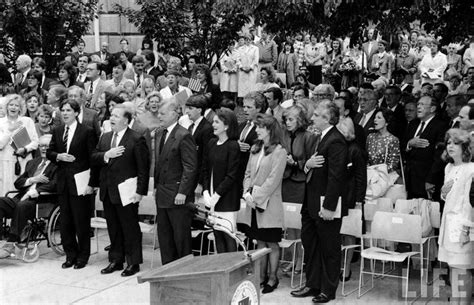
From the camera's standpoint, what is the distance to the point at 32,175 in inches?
432

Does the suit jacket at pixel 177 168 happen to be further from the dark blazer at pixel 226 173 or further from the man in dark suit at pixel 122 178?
the man in dark suit at pixel 122 178

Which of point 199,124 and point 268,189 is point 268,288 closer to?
point 268,189

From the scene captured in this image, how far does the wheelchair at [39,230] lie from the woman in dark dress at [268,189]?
2.97 metres

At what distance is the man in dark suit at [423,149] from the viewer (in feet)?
33.3

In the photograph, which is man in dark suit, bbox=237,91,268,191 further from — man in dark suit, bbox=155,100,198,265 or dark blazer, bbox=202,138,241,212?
man in dark suit, bbox=155,100,198,265

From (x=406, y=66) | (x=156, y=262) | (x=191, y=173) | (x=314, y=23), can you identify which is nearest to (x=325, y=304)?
(x=191, y=173)

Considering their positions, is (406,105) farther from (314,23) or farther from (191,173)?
(191,173)

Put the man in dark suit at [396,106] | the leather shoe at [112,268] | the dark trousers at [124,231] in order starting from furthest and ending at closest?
the man in dark suit at [396,106] → the leather shoe at [112,268] → the dark trousers at [124,231]

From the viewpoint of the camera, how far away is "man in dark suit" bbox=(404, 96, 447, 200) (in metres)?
10.2

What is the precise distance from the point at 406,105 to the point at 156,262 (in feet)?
13.3

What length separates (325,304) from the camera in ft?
28.1

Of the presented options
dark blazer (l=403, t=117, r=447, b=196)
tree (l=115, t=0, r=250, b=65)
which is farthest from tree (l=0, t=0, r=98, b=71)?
dark blazer (l=403, t=117, r=447, b=196)

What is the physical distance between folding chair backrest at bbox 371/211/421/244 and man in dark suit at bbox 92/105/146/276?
2.79 meters

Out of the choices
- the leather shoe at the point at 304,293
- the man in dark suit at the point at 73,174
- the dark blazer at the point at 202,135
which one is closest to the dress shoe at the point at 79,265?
the man in dark suit at the point at 73,174
